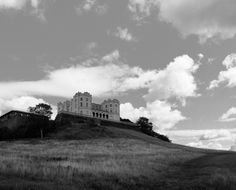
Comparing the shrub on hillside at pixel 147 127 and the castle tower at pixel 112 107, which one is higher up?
the castle tower at pixel 112 107

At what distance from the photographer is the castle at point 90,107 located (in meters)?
125

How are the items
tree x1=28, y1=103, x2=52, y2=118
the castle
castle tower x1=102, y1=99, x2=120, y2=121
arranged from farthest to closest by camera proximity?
castle tower x1=102, y1=99, x2=120, y2=121 → the castle → tree x1=28, y1=103, x2=52, y2=118

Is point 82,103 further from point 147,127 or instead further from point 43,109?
point 147,127

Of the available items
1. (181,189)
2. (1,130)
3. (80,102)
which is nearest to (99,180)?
(181,189)

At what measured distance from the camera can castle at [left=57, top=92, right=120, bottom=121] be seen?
125287 mm

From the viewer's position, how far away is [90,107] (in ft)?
418

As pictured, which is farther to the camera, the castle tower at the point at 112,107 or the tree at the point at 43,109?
the castle tower at the point at 112,107

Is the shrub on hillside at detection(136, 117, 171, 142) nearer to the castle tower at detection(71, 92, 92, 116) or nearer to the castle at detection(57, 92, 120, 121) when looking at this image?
the castle at detection(57, 92, 120, 121)

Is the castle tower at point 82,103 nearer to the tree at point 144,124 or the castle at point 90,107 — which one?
the castle at point 90,107

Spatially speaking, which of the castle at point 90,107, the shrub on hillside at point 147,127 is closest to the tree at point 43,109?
the castle at point 90,107

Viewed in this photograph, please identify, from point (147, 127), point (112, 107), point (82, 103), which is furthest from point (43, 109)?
point (147, 127)

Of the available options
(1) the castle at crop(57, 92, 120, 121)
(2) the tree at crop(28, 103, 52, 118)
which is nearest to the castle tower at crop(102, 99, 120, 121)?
(1) the castle at crop(57, 92, 120, 121)

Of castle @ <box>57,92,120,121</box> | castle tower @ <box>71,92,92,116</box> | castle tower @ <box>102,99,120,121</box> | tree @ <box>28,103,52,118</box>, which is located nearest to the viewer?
tree @ <box>28,103,52,118</box>

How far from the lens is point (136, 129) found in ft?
381
